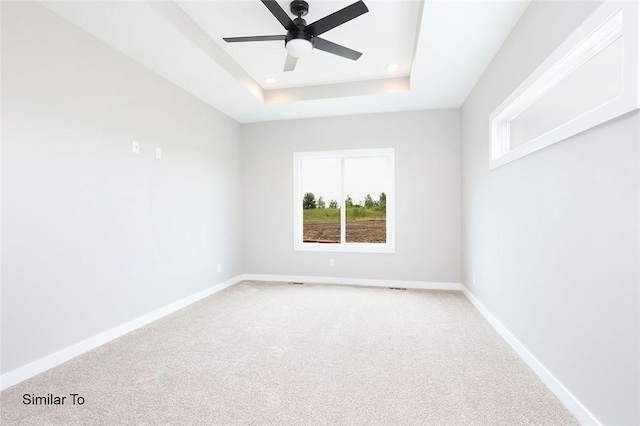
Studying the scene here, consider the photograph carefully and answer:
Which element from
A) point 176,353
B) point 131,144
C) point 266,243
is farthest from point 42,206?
point 266,243

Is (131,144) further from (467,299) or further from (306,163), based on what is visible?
(467,299)

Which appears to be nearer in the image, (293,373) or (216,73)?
(293,373)

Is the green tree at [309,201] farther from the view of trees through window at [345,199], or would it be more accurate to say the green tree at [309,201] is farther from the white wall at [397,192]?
the white wall at [397,192]

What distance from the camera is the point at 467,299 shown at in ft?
12.6

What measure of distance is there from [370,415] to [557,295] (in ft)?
4.33

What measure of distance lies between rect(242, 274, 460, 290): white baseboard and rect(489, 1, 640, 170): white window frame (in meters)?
2.32

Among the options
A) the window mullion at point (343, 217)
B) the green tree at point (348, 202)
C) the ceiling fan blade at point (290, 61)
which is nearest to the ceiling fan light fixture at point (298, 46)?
the ceiling fan blade at point (290, 61)

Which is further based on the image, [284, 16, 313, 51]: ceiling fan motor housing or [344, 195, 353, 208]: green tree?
[344, 195, 353, 208]: green tree

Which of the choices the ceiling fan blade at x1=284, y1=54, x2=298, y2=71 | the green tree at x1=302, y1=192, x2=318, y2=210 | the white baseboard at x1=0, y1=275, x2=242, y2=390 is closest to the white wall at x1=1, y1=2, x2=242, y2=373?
the white baseboard at x1=0, y1=275, x2=242, y2=390

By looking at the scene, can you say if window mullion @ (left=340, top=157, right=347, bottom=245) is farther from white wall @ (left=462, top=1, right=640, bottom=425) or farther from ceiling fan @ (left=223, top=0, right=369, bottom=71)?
ceiling fan @ (left=223, top=0, right=369, bottom=71)

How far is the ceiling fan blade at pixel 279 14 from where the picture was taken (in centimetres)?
203

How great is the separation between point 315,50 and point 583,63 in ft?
7.24

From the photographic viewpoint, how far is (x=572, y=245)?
1688 mm

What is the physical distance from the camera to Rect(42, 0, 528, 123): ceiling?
2.29 metres
